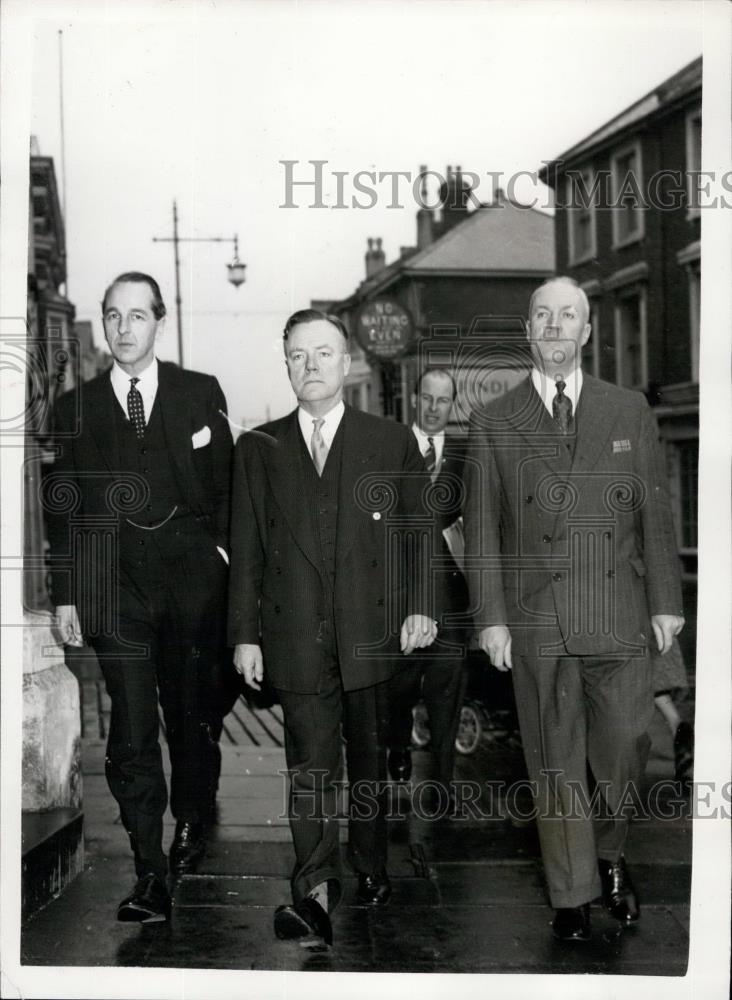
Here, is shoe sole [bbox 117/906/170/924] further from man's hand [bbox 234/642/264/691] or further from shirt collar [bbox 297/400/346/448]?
shirt collar [bbox 297/400/346/448]

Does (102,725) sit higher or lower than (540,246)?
lower

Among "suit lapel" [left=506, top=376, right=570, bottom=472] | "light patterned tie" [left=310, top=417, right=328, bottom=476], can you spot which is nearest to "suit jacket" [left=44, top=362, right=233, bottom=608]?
"light patterned tie" [left=310, top=417, right=328, bottom=476]

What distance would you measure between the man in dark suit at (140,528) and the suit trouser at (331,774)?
58 centimetres

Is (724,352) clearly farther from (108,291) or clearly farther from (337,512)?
(108,291)

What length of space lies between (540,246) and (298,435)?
1.39 m

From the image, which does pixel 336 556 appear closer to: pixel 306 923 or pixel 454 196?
pixel 306 923

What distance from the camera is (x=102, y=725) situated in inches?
312

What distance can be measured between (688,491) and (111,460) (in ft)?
9.10

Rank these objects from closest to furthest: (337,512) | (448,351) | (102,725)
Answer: (337,512) < (448,351) < (102,725)

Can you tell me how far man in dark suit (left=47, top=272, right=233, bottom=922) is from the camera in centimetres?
587

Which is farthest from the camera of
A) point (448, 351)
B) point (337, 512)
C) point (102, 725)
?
point (102, 725)

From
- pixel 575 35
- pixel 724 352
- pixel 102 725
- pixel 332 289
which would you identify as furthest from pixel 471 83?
pixel 102 725

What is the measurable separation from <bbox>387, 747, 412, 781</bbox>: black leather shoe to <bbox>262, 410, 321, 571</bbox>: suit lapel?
1531 mm

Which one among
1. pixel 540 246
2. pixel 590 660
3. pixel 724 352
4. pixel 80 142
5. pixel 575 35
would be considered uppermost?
pixel 575 35
